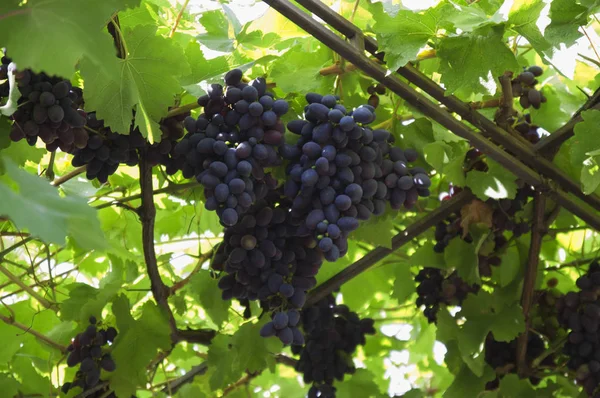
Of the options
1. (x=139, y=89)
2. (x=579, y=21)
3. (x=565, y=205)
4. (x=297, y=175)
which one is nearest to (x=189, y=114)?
(x=139, y=89)

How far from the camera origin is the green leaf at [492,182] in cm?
188

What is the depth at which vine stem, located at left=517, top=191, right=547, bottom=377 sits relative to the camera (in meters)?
2.02

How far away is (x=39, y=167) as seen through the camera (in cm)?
198

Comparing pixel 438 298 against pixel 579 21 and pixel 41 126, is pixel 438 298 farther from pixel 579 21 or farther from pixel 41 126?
pixel 41 126

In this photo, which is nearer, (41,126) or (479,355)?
(41,126)

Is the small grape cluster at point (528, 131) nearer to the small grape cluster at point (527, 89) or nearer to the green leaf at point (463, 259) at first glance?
the small grape cluster at point (527, 89)

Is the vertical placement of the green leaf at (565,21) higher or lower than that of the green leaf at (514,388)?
higher

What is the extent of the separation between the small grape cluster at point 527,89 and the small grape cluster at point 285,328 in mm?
836

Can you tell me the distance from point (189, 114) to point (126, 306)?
54 centimetres

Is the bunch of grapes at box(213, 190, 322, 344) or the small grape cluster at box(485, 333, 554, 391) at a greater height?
the bunch of grapes at box(213, 190, 322, 344)

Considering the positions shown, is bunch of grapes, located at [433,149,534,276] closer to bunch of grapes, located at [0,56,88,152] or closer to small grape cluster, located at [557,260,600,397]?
small grape cluster, located at [557,260,600,397]

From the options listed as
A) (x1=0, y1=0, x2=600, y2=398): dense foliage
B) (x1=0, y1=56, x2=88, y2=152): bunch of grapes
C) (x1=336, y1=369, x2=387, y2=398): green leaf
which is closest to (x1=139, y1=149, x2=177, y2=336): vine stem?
(x1=0, y1=0, x2=600, y2=398): dense foliage

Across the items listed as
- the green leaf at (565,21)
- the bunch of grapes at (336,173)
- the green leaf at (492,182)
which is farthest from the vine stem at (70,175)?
the green leaf at (565,21)

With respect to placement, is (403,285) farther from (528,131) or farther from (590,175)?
(590,175)
